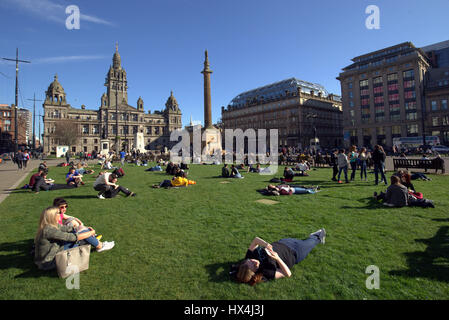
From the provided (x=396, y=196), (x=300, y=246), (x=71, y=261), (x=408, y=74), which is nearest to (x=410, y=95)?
(x=408, y=74)

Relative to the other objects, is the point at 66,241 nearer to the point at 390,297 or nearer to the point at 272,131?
the point at 390,297

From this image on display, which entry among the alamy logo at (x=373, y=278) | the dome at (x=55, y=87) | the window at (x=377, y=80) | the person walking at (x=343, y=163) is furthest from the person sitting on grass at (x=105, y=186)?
the dome at (x=55, y=87)

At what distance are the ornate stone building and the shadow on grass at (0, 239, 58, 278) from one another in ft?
301

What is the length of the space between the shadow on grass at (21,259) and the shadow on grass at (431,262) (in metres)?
5.67

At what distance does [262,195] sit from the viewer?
31.3ft

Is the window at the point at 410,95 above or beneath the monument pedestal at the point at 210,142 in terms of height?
above

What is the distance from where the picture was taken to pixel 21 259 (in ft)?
13.9

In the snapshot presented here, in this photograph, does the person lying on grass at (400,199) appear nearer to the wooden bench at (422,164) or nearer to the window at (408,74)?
the wooden bench at (422,164)

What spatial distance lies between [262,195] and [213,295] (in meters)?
6.69

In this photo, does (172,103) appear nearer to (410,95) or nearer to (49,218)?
(410,95)

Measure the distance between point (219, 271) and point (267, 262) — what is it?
2.59 ft

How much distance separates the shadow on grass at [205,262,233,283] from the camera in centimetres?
346

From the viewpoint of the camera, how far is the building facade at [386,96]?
55.3 metres
